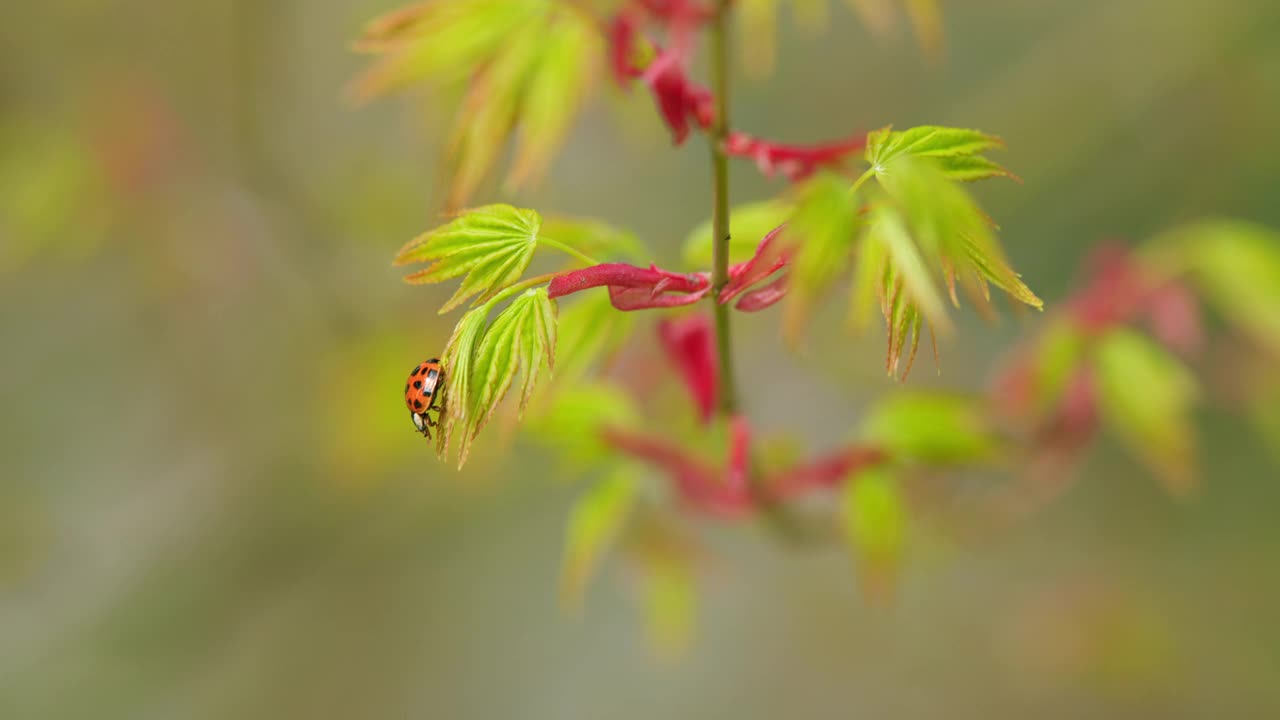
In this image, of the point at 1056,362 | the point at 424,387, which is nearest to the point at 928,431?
the point at 1056,362

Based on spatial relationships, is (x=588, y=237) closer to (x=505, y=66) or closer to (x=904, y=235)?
(x=505, y=66)

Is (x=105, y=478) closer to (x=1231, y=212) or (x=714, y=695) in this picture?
(x=714, y=695)

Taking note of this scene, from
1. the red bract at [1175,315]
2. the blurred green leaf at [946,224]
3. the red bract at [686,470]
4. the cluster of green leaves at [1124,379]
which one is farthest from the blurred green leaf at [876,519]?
the blurred green leaf at [946,224]

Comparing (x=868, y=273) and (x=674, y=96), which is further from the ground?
(x=674, y=96)

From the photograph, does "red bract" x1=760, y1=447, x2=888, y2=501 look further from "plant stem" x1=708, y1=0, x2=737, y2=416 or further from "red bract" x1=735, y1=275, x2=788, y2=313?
"red bract" x1=735, y1=275, x2=788, y2=313

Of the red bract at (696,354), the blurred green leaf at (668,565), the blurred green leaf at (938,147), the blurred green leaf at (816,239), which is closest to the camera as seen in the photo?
the blurred green leaf at (816,239)

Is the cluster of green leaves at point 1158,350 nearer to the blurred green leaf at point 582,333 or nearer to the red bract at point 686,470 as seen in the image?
the red bract at point 686,470
